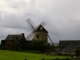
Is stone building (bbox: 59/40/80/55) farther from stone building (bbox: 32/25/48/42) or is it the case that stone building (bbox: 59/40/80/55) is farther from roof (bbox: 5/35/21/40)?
roof (bbox: 5/35/21/40)

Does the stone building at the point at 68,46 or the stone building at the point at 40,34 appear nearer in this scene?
the stone building at the point at 68,46

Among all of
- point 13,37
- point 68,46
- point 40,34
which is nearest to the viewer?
point 68,46

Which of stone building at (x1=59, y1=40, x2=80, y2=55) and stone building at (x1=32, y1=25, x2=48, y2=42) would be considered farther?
stone building at (x1=32, y1=25, x2=48, y2=42)

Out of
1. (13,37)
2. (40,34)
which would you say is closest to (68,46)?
(40,34)

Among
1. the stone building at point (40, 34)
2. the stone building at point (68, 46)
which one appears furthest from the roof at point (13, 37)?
the stone building at point (68, 46)

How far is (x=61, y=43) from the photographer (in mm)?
75875

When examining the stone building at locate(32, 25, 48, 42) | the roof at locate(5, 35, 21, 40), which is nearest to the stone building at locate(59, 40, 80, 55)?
the stone building at locate(32, 25, 48, 42)

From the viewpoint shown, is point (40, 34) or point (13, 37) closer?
point (40, 34)

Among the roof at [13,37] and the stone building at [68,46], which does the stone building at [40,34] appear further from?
the stone building at [68,46]

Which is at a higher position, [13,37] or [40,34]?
[40,34]

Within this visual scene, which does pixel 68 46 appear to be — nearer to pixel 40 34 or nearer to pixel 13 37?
pixel 40 34

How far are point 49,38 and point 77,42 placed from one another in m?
11.5

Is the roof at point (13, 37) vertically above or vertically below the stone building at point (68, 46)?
above

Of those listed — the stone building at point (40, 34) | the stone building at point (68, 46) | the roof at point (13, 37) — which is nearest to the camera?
the stone building at point (68, 46)
